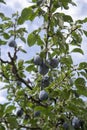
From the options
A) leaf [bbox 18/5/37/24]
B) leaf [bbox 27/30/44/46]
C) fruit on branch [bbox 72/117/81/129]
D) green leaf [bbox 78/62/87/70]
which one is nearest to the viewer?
leaf [bbox 18/5/37/24]

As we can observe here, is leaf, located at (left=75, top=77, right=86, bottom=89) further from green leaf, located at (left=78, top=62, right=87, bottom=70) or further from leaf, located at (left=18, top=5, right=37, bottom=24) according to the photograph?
leaf, located at (left=18, top=5, right=37, bottom=24)

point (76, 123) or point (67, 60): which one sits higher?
point (67, 60)

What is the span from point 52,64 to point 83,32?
56 centimetres

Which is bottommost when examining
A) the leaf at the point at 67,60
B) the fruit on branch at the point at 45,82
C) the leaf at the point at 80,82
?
the leaf at the point at 80,82

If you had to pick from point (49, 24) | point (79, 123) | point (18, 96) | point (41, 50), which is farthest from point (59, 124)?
point (49, 24)

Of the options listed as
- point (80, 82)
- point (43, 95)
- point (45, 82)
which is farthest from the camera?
point (45, 82)

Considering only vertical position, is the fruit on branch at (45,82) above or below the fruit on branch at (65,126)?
above

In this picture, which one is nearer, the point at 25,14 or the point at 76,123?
the point at 25,14

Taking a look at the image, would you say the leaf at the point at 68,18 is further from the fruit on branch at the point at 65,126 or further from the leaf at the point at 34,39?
the fruit on branch at the point at 65,126

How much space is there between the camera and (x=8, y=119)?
3.35 m

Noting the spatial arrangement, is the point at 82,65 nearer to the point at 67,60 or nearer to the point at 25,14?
the point at 67,60

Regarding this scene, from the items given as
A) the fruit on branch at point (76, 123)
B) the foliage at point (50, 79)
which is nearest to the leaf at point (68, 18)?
the foliage at point (50, 79)

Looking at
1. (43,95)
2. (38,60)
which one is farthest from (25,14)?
(43,95)

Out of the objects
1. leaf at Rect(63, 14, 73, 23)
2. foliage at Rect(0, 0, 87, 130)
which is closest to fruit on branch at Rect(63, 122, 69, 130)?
foliage at Rect(0, 0, 87, 130)
